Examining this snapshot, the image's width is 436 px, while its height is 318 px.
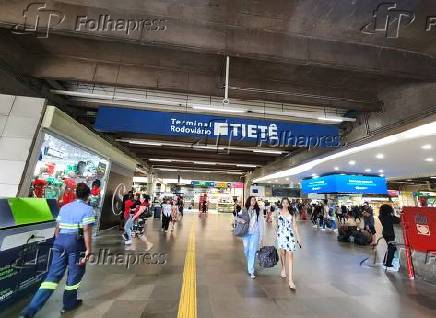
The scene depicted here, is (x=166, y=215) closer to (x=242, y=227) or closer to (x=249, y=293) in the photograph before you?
(x=242, y=227)

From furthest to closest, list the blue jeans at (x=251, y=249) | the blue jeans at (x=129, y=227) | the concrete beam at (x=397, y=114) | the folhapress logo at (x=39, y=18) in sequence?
the blue jeans at (x=129, y=227) < the concrete beam at (x=397, y=114) < the blue jeans at (x=251, y=249) < the folhapress logo at (x=39, y=18)

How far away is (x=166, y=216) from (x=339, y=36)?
29.1 feet

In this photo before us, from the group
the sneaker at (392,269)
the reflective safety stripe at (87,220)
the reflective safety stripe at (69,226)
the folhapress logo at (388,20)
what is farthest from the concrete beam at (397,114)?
the reflective safety stripe at (69,226)

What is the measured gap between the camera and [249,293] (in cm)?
381

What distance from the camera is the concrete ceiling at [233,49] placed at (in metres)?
3.77

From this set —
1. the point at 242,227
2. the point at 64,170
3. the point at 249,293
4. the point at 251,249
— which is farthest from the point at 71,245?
the point at 64,170

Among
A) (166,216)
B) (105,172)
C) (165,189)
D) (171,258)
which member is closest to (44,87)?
(105,172)

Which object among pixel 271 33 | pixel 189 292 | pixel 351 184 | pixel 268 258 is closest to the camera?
pixel 189 292

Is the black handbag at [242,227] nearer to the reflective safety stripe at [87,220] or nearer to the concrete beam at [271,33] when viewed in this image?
the reflective safety stripe at [87,220]

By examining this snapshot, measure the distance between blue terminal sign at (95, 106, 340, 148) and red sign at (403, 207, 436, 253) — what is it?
278 centimetres

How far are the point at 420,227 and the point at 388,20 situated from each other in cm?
404

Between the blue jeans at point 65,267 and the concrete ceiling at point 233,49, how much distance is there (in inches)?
122

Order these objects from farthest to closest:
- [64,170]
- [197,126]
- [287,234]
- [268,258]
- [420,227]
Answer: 1. [64,170]
2. [197,126]
3. [420,227]
4. [268,258]
5. [287,234]

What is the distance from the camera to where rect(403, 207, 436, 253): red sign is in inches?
190
